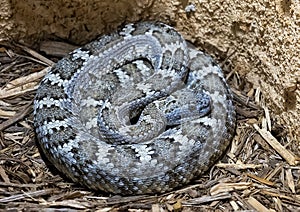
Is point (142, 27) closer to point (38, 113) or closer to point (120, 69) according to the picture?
point (120, 69)

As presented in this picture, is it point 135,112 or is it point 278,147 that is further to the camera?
point 135,112

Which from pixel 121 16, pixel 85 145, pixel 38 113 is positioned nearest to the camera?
pixel 85 145

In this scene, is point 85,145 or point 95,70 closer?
point 85,145

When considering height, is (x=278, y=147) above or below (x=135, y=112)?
below

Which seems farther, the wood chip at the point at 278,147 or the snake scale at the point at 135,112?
the wood chip at the point at 278,147

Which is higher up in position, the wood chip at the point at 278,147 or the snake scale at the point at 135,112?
the snake scale at the point at 135,112

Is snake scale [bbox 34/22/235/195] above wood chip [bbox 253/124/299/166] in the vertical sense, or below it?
above

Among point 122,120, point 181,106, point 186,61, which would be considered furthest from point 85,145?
point 186,61

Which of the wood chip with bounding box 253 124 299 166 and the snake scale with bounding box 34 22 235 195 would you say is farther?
the wood chip with bounding box 253 124 299 166
